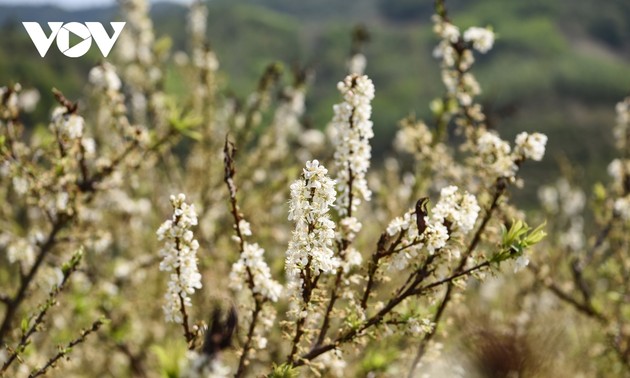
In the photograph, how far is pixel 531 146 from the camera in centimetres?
396

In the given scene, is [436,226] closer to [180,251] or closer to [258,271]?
[258,271]

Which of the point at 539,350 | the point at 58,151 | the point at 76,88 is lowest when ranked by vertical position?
the point at 539,350

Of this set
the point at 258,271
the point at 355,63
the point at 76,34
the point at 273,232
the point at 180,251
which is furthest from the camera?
the point at 273,232

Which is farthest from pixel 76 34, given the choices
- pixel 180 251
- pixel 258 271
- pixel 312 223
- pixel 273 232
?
pixel 273 232

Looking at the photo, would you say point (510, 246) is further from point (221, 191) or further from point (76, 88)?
point (76, 88)

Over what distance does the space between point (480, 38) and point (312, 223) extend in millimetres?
2934

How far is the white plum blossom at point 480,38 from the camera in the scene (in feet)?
16.2

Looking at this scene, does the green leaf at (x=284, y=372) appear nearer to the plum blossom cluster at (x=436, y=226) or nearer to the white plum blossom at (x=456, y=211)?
the plum blossom cluster at (x=436, y=226)

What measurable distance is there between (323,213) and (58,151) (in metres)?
2.92

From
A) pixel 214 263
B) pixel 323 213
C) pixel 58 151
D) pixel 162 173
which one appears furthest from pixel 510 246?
pixel 162 173

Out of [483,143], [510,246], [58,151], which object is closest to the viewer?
[510,246]

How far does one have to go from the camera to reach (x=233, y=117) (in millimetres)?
8906

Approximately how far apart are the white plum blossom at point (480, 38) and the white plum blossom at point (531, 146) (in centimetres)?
117

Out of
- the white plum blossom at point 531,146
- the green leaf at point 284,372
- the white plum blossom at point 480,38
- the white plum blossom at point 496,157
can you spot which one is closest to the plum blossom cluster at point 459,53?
the white plum blossom at point 480,38
